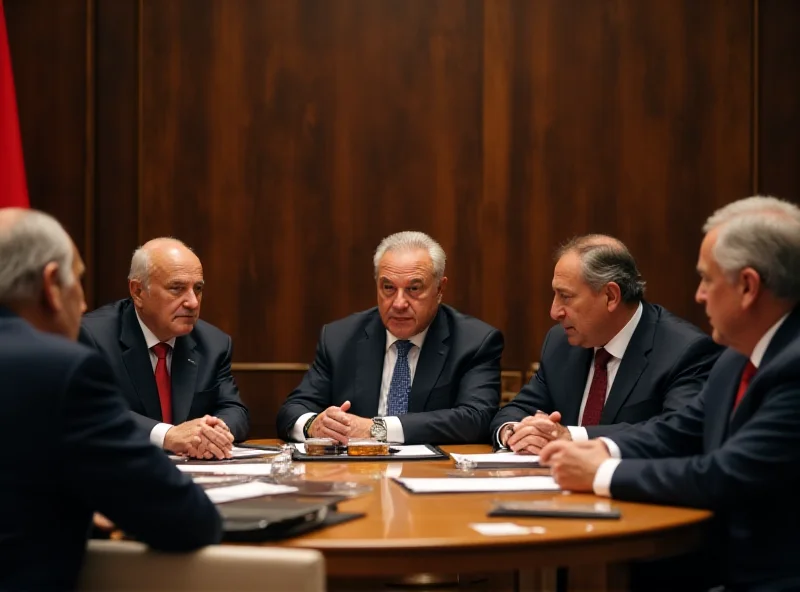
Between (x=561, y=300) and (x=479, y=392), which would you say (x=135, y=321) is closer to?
(x=479, y=392)

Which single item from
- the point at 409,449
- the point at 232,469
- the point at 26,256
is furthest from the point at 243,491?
the point at 409,449

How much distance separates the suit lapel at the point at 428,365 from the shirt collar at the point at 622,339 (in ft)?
2.50

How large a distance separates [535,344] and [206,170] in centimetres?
218

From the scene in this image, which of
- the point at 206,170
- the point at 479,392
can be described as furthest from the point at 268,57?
the point at 479,392

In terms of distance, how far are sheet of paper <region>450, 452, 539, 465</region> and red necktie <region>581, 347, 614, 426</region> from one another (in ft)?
1.81

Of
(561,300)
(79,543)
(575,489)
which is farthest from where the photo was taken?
(561,300)

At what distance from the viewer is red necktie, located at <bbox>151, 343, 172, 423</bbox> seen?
13.6 feet

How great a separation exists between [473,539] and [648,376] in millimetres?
1755

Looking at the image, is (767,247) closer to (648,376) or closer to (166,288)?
(648,376)

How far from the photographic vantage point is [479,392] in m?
4.26

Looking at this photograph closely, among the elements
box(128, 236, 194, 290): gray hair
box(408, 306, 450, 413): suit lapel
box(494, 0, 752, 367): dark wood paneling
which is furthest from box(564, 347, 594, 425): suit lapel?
box(128, 236, 194, 290): gray hair

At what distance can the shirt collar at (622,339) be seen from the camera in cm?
396

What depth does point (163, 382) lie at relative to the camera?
4.21 m

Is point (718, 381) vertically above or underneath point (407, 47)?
underneath
